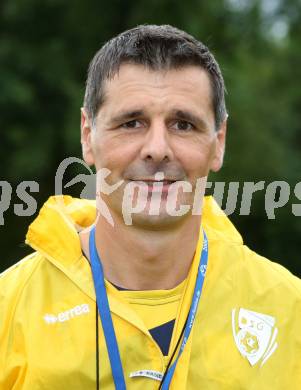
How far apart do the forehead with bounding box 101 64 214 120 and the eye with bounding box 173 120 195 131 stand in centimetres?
6

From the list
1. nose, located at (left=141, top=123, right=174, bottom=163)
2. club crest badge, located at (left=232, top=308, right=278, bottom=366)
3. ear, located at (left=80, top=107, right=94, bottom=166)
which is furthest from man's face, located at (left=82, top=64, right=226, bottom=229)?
club crest badge, located at (left=232, top=308, right=278, bottom=366)

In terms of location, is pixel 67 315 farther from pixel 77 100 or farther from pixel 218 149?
pixel 77 100

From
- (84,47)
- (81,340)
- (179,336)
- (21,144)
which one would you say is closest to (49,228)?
(81,340)

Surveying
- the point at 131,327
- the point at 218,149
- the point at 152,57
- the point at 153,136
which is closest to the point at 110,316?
the point at 131,327

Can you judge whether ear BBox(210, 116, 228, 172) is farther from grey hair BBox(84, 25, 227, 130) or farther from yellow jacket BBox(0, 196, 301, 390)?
yellow jacket BBox(0, 196, 301, 390)

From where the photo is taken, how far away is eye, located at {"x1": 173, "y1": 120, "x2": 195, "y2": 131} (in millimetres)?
2643

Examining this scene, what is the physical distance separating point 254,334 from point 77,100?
7.90 metres

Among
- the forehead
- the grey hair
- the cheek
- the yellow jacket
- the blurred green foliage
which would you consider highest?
the blurred green foliage

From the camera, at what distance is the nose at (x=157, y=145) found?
2549 mm

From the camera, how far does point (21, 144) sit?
408 inches

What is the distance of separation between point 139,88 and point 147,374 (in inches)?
38.7

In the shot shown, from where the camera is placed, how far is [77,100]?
1030 cm

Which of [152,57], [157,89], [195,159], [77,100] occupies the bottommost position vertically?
[195,159]

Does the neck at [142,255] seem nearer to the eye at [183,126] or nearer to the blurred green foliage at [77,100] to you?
the eye at [183,126]
